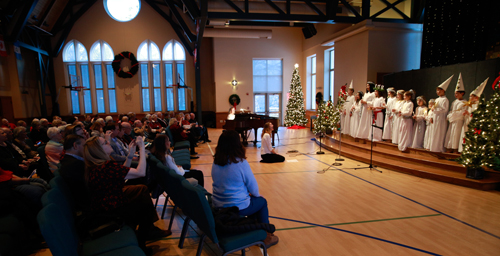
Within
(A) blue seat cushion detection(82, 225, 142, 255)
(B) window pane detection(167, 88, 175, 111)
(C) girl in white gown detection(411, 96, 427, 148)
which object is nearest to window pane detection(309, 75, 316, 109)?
(B) window pane detection(167, 88, 175, 111)

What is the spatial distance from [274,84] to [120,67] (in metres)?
8.97

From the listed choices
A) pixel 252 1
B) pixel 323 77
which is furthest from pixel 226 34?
pixel 323 77

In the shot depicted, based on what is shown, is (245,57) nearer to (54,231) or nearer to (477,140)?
(477,140)

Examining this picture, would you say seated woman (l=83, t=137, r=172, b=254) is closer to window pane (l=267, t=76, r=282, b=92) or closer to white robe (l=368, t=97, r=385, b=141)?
white robe (l=368, t=97, r=385, b=141)

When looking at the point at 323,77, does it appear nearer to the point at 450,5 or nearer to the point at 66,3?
the point at 450,5

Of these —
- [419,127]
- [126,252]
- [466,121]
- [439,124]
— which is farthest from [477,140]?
[126,252]

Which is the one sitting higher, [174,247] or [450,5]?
[450,5]

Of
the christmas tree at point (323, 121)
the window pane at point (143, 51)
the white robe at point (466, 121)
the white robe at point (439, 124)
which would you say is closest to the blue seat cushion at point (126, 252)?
the white robe at point (466, 121)

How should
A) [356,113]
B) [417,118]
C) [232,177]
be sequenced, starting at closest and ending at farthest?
[232,177] → [417,118] → [356,113]

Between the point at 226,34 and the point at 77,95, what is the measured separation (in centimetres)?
932

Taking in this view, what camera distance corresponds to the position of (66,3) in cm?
1332

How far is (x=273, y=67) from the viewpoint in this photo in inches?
622

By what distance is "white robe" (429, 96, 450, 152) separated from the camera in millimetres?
5895

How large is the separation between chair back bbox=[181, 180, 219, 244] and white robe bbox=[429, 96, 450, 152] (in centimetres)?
590
